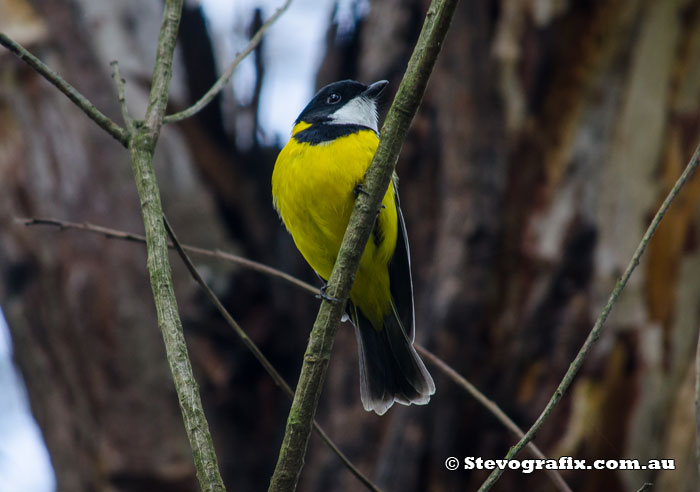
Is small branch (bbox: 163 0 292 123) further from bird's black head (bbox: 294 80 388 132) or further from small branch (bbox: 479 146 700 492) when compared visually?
small branch (bbox: 479 146 700 492)

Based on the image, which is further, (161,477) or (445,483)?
(161,477)

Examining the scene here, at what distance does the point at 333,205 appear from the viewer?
9.61ft

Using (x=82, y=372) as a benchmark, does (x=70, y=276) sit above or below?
above

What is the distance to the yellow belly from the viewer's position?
9.58 feet

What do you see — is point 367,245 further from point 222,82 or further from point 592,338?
point 592,338

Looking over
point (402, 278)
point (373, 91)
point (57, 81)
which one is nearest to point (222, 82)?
point (57, 81)

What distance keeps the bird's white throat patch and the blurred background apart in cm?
122

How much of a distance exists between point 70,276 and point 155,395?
1.01 meters

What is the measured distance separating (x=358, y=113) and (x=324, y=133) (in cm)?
48

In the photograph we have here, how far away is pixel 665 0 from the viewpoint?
14.8ft

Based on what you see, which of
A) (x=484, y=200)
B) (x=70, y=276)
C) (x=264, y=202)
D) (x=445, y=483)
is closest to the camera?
(x=445, y=483)

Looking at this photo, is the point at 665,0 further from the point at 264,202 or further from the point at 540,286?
the point at 264,202

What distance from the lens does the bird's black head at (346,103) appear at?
3600 millimetres

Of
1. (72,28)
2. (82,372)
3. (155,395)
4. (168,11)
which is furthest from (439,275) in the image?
(72,28)
